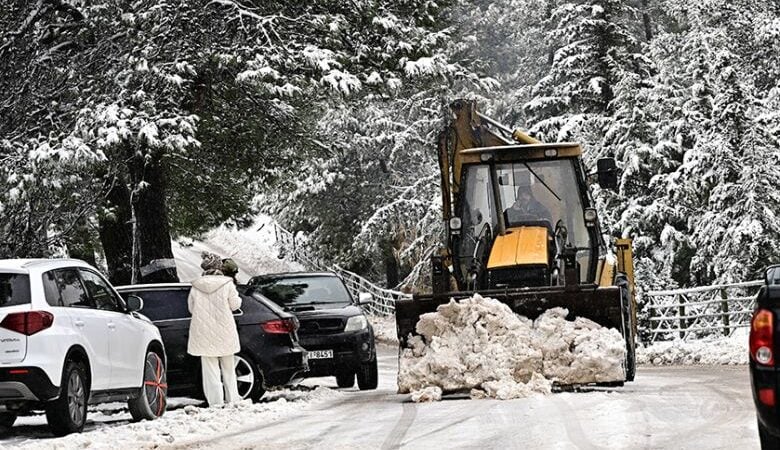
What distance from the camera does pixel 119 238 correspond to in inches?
966

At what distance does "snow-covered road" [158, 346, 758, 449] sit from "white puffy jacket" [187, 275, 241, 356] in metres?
1.34

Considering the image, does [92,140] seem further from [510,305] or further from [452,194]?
[510,305]

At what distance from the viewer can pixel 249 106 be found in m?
24.8

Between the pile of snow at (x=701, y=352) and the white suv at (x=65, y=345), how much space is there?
36.8ft

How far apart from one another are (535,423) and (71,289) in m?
4.59

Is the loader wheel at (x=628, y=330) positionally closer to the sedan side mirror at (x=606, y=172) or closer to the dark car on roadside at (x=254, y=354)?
the sedan side mirror at (x=606, y=172)

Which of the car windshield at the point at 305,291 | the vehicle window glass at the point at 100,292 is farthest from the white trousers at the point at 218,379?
the car windshield at the point at 305,291

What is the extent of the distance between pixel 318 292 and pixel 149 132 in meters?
3.32

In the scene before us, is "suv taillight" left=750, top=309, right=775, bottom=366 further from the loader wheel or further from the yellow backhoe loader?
the loader wheel

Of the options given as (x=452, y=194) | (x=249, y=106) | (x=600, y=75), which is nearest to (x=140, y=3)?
(x=249, y=106)

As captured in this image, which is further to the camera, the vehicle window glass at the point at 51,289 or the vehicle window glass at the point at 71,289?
the vehicle window glass at the point at 71,289

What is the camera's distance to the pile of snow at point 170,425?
427 inches

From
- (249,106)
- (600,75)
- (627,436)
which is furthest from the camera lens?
(600,75)

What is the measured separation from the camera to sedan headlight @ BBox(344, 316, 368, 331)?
1773cm
